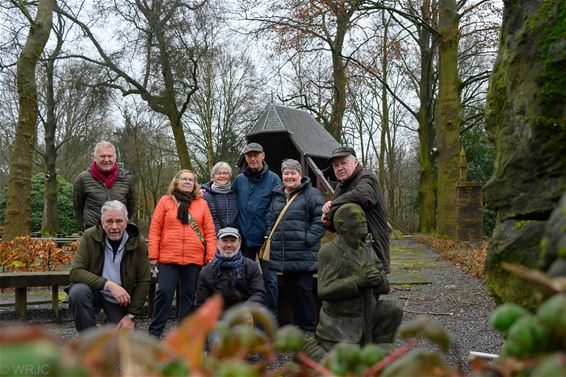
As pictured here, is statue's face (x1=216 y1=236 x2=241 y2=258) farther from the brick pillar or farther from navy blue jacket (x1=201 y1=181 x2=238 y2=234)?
the brick pillar

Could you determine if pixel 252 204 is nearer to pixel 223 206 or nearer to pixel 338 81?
pixel 223 206

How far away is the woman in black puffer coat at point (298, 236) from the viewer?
5.51 meters

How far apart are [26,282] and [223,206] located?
2800mm

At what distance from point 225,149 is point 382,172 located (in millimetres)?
8812

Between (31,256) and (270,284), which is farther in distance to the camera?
(31,256)

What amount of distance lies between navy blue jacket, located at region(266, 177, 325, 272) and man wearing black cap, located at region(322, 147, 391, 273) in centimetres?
74

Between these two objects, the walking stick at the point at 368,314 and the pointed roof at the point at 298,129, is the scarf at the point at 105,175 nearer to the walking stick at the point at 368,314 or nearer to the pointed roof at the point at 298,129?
the walking stick at the point at 368,314

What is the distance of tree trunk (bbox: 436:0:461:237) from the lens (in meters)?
15.4

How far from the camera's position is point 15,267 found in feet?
27.2

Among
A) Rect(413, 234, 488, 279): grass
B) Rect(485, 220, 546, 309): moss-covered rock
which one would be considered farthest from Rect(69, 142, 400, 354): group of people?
Rect(413, 234, 488, 279): grass

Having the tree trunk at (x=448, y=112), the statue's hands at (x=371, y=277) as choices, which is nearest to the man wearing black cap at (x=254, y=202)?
the statue's hands at (x=371, y=277)

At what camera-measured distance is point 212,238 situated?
551 cm

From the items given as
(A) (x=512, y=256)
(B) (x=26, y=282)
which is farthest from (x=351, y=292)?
(B) (x=26, y=282)

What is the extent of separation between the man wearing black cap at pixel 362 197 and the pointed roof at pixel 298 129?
9.69 m
